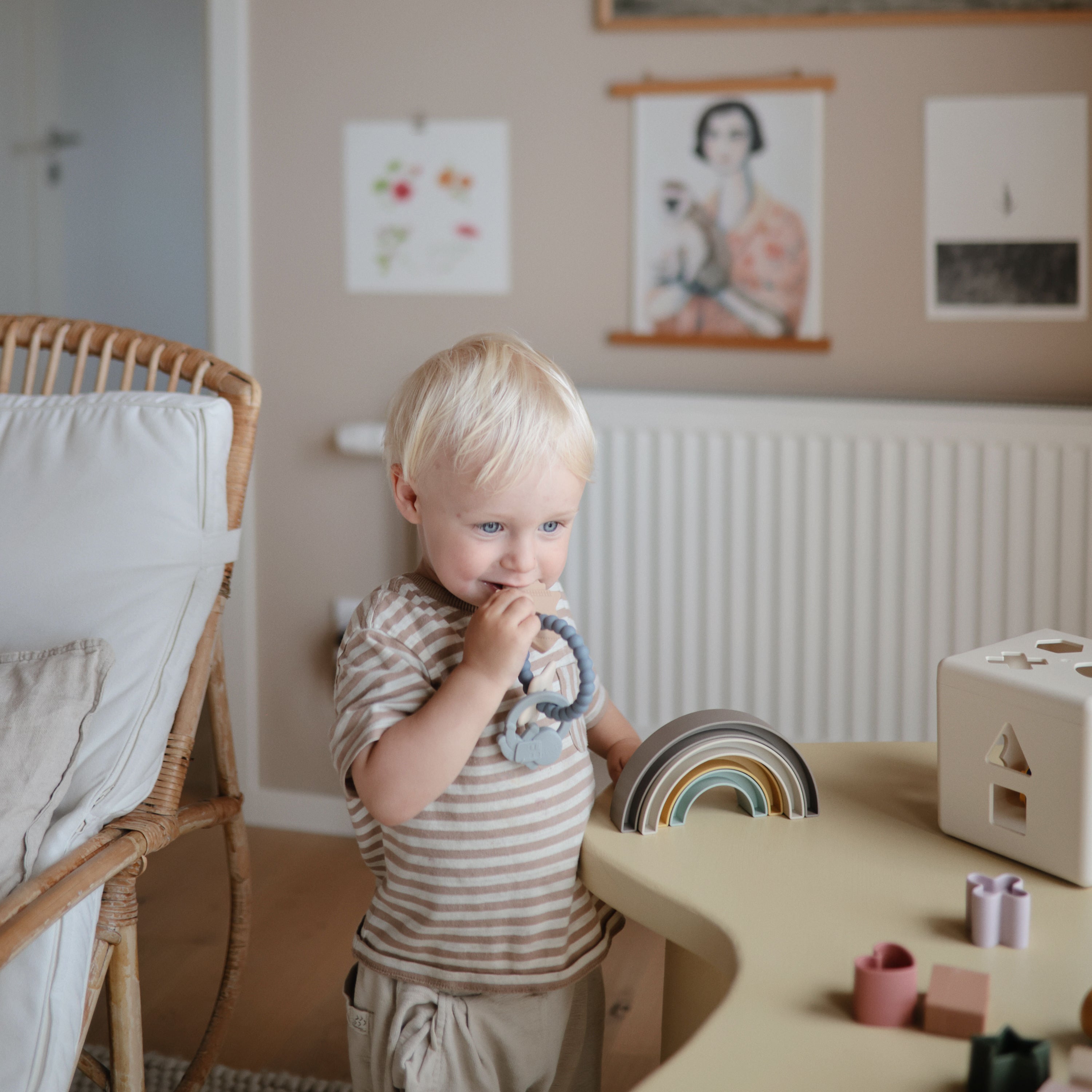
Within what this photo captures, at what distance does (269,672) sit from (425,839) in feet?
5.07

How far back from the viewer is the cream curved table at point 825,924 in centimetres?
62

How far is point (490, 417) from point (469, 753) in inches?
10.0

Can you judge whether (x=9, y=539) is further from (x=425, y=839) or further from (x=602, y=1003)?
(x=602, y=1003)

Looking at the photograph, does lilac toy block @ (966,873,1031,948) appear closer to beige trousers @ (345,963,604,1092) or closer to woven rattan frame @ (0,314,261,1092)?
beige trousers @ (345,963,604,1092)

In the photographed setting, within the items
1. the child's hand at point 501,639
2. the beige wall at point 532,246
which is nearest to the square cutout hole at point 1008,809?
the child's hand at point 501,639

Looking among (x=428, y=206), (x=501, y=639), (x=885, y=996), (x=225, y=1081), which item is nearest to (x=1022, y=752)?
(x=885, y=996)

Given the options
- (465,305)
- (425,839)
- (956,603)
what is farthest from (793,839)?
(465,305)

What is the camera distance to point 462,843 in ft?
3.06

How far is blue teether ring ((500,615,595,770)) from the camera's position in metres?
Answer: 0.92

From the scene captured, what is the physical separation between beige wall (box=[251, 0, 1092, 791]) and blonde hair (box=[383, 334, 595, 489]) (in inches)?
47.9

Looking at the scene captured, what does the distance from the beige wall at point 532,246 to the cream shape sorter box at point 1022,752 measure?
1.21 m

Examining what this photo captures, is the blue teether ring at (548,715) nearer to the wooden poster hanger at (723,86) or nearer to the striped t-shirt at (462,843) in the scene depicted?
the striped t-shirt at (462,843)

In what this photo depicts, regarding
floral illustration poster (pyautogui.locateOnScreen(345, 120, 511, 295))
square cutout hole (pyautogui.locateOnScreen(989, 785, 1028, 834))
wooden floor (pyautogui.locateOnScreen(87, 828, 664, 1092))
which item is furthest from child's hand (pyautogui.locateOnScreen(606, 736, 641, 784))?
floral illustration poster (pyautogui.locateOnScreen(345, 120, 511, 295))

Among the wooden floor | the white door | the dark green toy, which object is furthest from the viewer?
the white door
